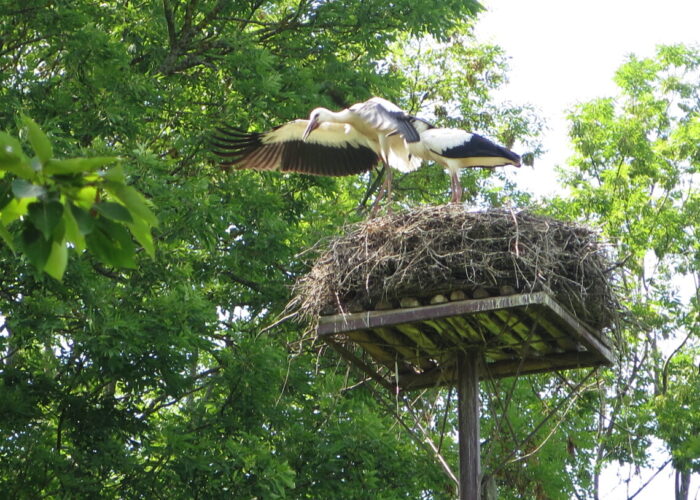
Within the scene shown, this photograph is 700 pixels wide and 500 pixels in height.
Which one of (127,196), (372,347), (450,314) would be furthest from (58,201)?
(372,347)

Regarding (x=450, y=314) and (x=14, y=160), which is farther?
(x=450, y=314)

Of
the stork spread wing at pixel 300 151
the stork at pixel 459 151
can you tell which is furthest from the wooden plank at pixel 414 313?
the stork spread wing at pixel 300 151

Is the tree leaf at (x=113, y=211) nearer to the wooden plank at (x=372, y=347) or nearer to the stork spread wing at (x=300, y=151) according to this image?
the wooden plank at (x=372, y=347)

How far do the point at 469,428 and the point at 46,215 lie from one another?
189 inches

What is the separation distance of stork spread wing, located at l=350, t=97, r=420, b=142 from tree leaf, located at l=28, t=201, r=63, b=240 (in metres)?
6.36

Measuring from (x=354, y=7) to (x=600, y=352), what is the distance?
662 cm

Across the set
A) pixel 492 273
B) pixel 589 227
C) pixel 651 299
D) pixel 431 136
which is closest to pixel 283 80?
pixel 431 136

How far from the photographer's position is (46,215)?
92.1 inches

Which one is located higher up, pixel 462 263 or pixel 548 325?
pixel 462 263

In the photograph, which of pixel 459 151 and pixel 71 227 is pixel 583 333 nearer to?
pixel 459 151

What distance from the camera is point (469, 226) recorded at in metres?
6.85

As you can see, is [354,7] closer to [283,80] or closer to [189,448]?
[283,80]

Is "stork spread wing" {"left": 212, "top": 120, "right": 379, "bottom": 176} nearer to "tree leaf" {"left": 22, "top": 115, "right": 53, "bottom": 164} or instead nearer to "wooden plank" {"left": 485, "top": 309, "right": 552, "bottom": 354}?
"wooden plank" {"left": 485, "top": 309, "right": 552, "bottom": 354}

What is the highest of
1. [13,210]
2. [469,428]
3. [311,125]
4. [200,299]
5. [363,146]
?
[363,146]
